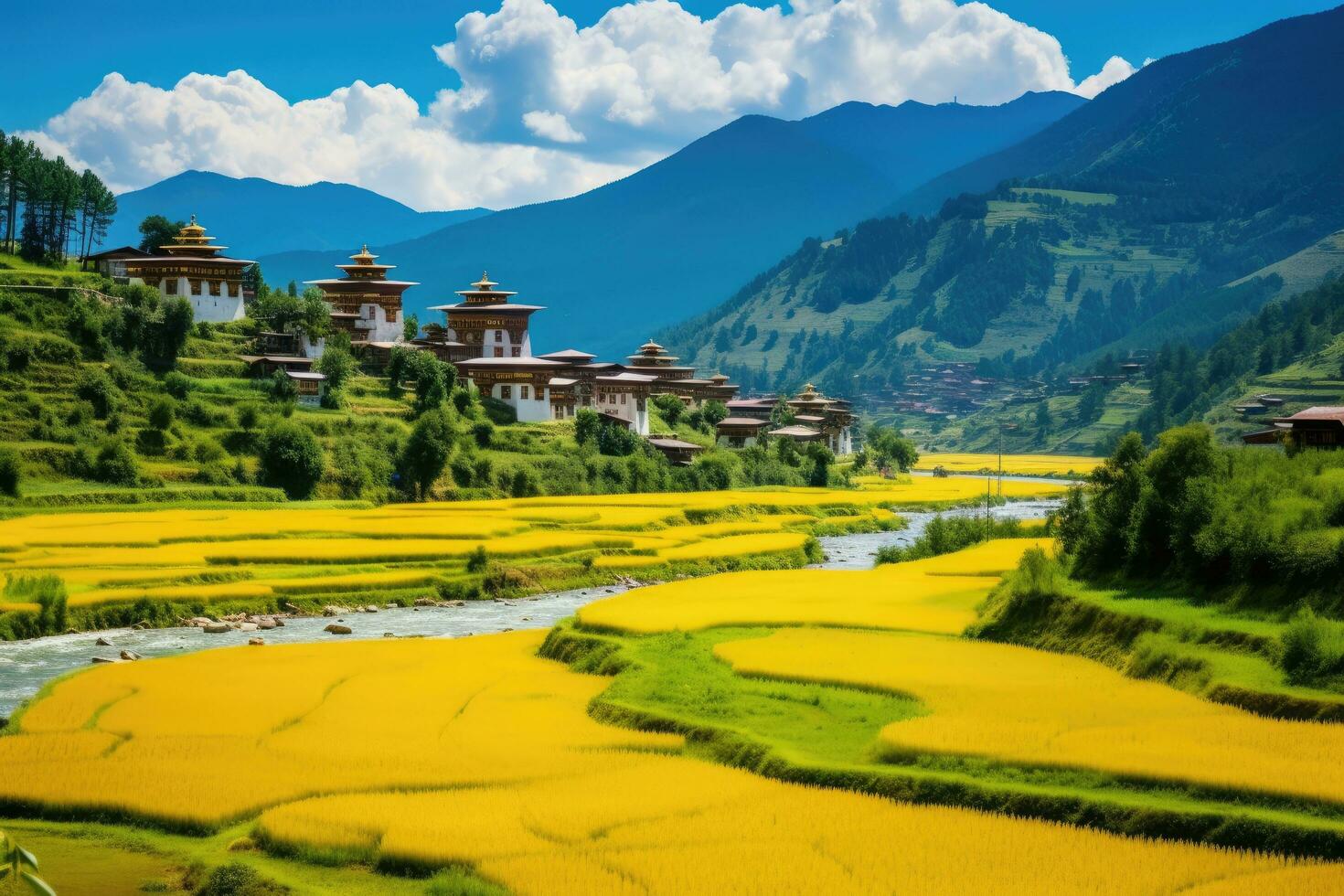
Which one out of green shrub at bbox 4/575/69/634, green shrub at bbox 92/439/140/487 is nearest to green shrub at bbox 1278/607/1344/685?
green shrub at bbox 4/575/69/634

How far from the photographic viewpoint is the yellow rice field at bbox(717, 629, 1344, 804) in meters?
21.5

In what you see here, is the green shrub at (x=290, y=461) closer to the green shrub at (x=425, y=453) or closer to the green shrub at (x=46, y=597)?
the green shrub at (x=425, y=453)

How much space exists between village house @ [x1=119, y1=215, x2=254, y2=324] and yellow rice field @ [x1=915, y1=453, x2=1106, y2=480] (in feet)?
205

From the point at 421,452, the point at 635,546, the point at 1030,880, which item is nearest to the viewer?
the point at 1030,880

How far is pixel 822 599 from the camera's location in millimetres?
45188

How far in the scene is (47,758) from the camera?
2461 centimetres

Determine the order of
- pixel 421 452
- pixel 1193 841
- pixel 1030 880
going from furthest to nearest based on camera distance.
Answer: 1. pixel 421 452
2. pixel 1193 841
3. pixel 1030 880

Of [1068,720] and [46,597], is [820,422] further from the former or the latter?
[1068,720]

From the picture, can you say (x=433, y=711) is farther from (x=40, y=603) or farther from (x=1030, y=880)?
(x=40, y=603)

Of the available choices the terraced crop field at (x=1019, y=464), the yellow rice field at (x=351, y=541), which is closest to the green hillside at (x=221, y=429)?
the yellow rice field at (x=351, y=541)

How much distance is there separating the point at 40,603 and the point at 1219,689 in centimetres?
2993

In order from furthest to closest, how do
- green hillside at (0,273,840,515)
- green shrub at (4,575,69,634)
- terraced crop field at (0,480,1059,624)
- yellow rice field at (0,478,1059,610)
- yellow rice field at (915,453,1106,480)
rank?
yellow rice field at (915,453,1106,480)
green hillside at (0,273,840,515)
yellow rice field at (0,478,1059,610)
terraced crop field at (0,480,1059,624)
green shrub at (4,575,69,634)

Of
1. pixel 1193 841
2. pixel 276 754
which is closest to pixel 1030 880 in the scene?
pixel 1193 841

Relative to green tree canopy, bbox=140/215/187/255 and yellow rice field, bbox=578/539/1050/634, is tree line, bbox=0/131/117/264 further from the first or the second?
yellow rice field, bbox=578/539/1050/634
